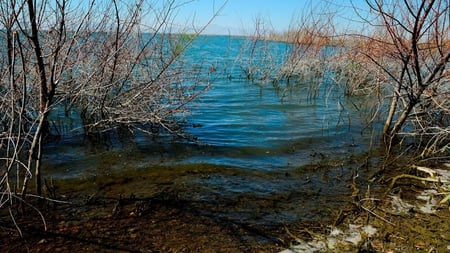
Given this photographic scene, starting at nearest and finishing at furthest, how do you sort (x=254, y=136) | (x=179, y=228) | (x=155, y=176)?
1. (x=179, y=228)
2. (x=155, y=176)
3. (x=254, y=136)

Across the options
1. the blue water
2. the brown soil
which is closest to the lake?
the blue water

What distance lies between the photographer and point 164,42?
6988 mm

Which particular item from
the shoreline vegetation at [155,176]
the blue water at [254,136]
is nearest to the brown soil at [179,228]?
the shoreline vegetation at [155,176]

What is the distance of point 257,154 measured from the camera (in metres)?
6.38

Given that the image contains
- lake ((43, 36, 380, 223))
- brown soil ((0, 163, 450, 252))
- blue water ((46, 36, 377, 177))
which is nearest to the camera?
brown soil ((0, 163, 450, 252))

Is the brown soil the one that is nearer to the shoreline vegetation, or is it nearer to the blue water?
the shoreline vegetation

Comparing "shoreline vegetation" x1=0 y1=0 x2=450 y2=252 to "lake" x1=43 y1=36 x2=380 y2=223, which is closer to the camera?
"shoreline vegetation" x1=0 y1=0 x2=450 y2=252

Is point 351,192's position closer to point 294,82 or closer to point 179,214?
point 179,214

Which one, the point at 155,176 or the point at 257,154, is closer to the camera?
the point at 155,176

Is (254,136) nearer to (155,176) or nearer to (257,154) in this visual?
(257,154)

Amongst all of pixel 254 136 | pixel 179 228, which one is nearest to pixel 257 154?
pixel 254 136

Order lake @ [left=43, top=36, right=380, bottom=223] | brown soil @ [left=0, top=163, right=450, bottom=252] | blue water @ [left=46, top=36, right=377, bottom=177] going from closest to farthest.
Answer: brown soil @ [left=0, top=163, right=450, bottom=252]
lake @ [left=43, top=36, right=380, bottom=223]
blue water @ [left=46, top=36, right=377, bottom=177]

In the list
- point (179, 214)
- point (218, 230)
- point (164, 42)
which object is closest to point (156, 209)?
point (179, 214)

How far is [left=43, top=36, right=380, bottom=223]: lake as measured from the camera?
4.61m
